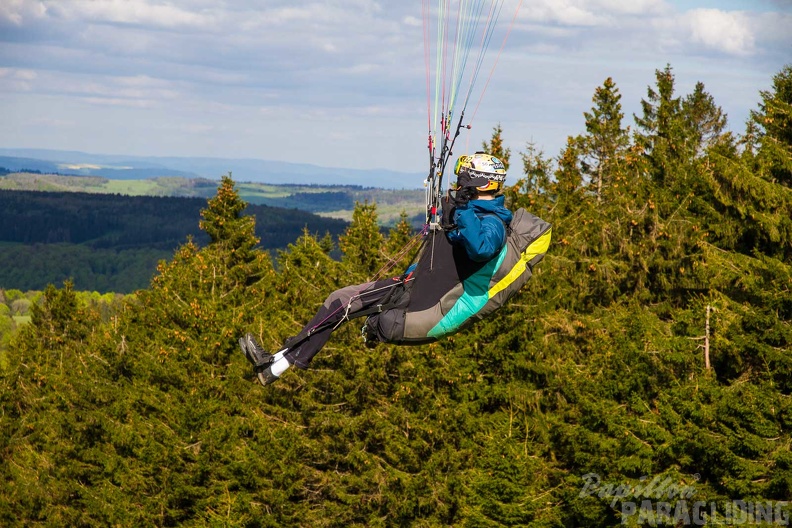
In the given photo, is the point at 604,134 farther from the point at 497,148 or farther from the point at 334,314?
the point at 334,314

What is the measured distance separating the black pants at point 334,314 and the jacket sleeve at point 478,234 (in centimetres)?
107

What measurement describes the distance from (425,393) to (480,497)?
204 inches

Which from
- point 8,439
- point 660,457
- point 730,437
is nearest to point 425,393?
point 660,457

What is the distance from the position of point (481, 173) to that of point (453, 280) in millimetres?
1078

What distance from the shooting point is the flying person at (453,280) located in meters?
8.78

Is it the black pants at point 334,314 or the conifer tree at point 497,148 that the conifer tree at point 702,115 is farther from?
the black pants at point 334,314

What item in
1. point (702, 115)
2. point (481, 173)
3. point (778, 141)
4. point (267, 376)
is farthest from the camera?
point (702, 115)

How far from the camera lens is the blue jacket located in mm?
8539

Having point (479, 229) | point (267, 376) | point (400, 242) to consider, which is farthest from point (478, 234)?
point (400, 242)

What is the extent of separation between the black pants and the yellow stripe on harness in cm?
99

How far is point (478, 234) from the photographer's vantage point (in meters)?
8.56

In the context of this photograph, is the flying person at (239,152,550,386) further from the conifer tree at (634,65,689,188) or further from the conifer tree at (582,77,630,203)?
the conifer tree at (582,77,630,203)

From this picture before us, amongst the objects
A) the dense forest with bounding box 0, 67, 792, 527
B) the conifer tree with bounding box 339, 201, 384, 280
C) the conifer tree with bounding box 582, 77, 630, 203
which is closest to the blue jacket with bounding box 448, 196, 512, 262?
the dense forest with bounding box 0, 67, 792, 527

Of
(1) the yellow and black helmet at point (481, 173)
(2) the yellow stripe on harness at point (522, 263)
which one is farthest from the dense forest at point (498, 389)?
(1) the yellow and black helmet at point (481, 173)
